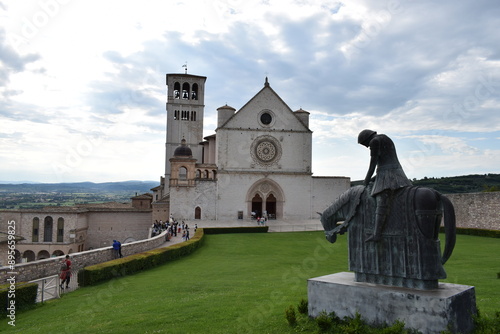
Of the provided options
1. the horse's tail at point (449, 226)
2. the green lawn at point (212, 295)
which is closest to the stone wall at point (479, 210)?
the green lawn at point (212, 295)

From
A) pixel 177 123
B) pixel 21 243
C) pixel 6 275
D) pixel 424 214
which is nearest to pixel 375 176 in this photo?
pixel 424 214

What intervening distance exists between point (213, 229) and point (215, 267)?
50.8ft

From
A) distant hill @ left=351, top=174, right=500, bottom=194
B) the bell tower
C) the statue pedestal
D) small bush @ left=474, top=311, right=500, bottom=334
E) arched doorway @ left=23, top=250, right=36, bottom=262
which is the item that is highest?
the bell tower

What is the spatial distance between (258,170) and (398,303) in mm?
39279

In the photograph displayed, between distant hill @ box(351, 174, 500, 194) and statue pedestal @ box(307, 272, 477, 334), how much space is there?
58317mm

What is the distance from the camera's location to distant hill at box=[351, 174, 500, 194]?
6461cm

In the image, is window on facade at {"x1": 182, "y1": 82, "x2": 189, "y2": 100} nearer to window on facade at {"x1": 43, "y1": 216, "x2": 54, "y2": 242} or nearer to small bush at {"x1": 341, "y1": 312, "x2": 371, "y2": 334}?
window on facade at {"x1": 43, "y1": 216, "x2": 54, "y2": 242}

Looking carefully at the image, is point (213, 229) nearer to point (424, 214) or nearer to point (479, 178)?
point (424, 214)

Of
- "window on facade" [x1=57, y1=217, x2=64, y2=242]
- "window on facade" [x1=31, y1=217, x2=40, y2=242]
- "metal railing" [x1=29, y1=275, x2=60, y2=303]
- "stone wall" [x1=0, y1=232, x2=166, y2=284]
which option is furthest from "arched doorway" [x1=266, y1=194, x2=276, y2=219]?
"metal railing" [x1=29, y1=275, x2=60, y2=303]

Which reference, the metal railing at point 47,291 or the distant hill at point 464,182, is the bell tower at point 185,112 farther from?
the metal railing at point 47,291

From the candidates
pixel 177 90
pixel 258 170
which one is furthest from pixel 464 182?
pixel 177 90

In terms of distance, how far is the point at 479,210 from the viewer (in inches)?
1268

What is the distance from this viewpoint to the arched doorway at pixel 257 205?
4531 centimetres

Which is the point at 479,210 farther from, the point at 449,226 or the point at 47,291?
the point at 47,291
